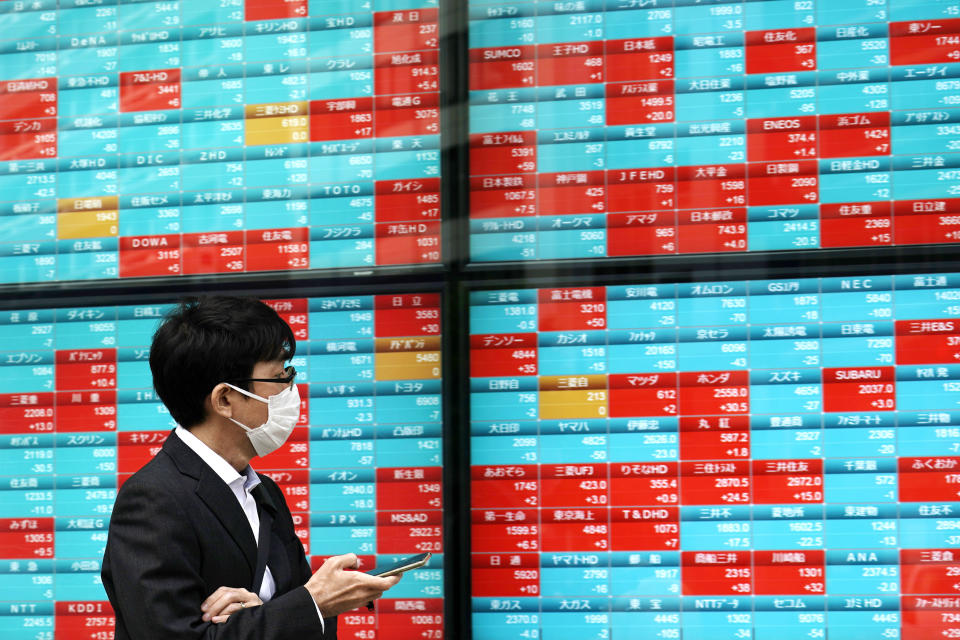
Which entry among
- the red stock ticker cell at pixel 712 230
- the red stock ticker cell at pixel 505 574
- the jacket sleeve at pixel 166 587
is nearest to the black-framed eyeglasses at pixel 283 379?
the jacket sleeve at pixel 166 587

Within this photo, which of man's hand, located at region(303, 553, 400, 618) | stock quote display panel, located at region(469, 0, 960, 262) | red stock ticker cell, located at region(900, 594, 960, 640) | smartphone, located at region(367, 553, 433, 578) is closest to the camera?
man's hand, located at region(303, 553, 400, 618)

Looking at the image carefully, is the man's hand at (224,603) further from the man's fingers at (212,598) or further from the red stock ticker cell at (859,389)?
the red stock ticker cell at (859,389)

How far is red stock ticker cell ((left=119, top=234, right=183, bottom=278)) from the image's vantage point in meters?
2.73

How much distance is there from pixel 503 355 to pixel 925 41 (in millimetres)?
1603

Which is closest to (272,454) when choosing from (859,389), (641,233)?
(641,233)

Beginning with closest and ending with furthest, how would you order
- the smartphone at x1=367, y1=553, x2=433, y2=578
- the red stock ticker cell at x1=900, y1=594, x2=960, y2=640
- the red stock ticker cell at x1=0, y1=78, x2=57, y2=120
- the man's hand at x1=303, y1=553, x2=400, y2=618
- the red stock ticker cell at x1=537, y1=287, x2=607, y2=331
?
the man's hand at x1=303, y1=553, x2=400, y2=618 → the smartphone at x1=367, y1=553, x2=433, y2=578 → the red stock ticker cell at x1=900, y1=594, x2=960, y2=640 → the red stock ticker cell at x1=537, y1=287, x2=607, y2=331 → the red stock ticker cell at x1=0, y1=78, x2=57, y2=120

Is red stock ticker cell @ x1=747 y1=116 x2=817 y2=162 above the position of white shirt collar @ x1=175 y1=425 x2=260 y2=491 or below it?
above

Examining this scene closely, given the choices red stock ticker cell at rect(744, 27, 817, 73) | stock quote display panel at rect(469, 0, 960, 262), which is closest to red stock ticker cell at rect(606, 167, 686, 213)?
stock quote display panel at rect(469, 0, 960, 262)

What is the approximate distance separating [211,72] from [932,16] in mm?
2299

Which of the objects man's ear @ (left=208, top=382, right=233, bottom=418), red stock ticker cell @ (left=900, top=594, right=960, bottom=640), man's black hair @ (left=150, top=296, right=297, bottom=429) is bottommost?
red stock ticker cell @ (left=900, top=594, right=960, bottom=640)

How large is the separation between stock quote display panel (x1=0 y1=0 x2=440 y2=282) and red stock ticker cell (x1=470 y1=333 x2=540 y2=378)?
33cm

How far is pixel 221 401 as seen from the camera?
1674mm

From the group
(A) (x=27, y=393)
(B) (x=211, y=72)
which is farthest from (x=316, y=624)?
(B) (x=211, y=72)

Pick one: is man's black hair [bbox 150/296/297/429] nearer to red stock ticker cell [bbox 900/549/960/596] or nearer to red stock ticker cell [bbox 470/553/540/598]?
red stock ticker cell [bbox 470/553/540/598]
